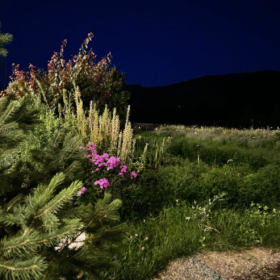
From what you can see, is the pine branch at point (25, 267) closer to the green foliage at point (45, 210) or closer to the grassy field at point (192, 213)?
the green foliage at point (45, 210)

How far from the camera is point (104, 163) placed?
4.56 meters

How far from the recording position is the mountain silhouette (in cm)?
2180

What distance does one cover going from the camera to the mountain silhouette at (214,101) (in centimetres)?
2180

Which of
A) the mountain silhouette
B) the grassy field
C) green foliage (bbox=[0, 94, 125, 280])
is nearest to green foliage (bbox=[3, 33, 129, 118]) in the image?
the grassy field

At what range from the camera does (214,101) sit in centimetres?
2759

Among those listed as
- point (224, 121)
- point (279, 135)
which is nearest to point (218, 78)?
point (224, 121)

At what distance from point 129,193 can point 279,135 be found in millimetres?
7363

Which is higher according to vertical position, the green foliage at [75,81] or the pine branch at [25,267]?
the green foliage at [75,81]

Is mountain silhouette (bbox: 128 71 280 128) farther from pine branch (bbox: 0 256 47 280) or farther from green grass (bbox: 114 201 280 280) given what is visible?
pine branch (bbox: 0 256 47 280)

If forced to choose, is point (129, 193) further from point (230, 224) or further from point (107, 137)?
point (107, 137)

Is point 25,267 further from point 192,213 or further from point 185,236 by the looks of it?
point 192,213

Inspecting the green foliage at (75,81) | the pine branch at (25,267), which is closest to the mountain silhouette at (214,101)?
the green foliage at (75,81)

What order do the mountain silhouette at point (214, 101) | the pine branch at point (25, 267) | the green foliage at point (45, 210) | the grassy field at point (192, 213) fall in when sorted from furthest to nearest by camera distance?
the mountain silhouette at point (214, 101) < the grassy field at point (192, 213) < the green foliage at point (45, 210) < the pine branch at point (25, 267)

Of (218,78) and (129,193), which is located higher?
(218,78)
